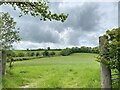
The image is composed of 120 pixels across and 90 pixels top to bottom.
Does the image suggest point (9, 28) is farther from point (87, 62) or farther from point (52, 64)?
point (52, 64)

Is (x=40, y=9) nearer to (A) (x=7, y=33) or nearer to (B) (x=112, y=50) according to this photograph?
(B) (x=112, y=50)

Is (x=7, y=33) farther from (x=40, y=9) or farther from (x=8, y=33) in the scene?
(x=40, y=9)

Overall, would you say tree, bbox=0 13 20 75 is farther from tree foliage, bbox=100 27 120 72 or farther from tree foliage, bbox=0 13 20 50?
tree foliage, bbox=100 27 120 72

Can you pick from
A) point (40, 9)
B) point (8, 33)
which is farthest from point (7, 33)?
point (40, 9)

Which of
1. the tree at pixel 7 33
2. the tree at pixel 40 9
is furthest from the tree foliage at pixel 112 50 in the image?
the tree at pixel 7 33

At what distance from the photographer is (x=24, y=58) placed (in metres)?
27.7

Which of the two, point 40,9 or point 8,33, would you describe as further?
point 8,33

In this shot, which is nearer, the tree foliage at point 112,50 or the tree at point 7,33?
the tree foliage at point 112,50

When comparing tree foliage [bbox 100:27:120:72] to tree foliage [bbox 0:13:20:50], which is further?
tree foliage [bbox 0:13:20:50]

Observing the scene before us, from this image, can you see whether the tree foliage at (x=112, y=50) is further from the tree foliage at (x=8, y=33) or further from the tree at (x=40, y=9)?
the tree foliage at (x=8, y=33)

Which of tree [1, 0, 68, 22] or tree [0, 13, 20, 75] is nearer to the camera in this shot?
tree [1, 0, 68, 22]

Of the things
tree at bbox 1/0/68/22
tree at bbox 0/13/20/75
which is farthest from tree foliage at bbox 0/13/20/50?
tree at bbox 1/0/68/22

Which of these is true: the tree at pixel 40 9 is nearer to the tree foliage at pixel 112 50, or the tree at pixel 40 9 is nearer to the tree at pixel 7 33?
the tree foliage at pixel 112 50

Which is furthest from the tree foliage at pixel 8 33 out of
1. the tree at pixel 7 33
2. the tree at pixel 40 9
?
the tree at pixel 40 9
